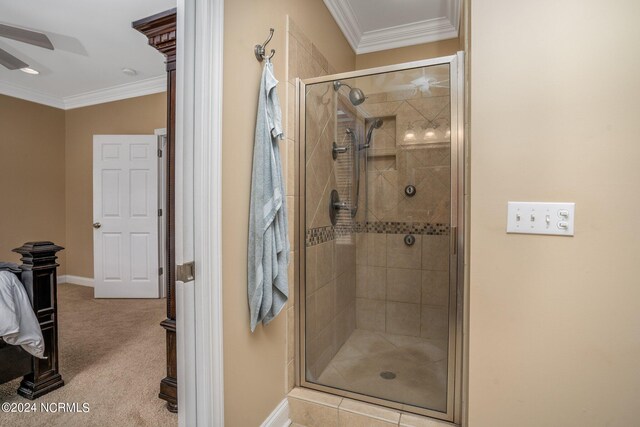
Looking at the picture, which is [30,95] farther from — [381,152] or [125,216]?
[381,152]

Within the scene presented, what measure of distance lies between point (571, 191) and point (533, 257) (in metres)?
0.29

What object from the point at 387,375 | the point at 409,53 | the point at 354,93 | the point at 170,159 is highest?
the point at 409,53

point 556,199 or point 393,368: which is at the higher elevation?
point 556,199

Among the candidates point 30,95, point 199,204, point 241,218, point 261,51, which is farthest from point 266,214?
point 30,95

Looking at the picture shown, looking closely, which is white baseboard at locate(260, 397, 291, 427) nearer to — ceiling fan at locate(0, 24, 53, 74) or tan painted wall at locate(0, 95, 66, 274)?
ceiling fan at locate(0, 24, 53, 74)

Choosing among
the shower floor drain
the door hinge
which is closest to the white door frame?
the door hinge

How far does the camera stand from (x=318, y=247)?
1954mm

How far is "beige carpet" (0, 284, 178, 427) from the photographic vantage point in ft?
5.72

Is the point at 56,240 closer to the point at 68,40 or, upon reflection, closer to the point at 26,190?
the point at 26,190

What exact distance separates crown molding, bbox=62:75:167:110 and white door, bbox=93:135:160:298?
612mm

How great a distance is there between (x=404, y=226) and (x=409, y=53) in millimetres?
1861

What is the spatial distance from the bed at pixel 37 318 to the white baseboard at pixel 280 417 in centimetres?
145

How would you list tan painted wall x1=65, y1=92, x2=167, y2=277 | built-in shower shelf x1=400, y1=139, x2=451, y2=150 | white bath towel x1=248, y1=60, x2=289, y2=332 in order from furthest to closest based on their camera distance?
tan painted wall x1=65, y1=92, x2=167, y2=277
built-in shower shelf x1=400, y1=139, x2=451, y2=150
white bath towel x1=248, y1=60, x2=289, y2=332

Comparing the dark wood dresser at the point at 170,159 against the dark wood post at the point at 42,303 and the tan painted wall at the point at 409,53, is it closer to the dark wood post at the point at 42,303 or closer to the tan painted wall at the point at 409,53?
the dark wood post at the point at 42,303
